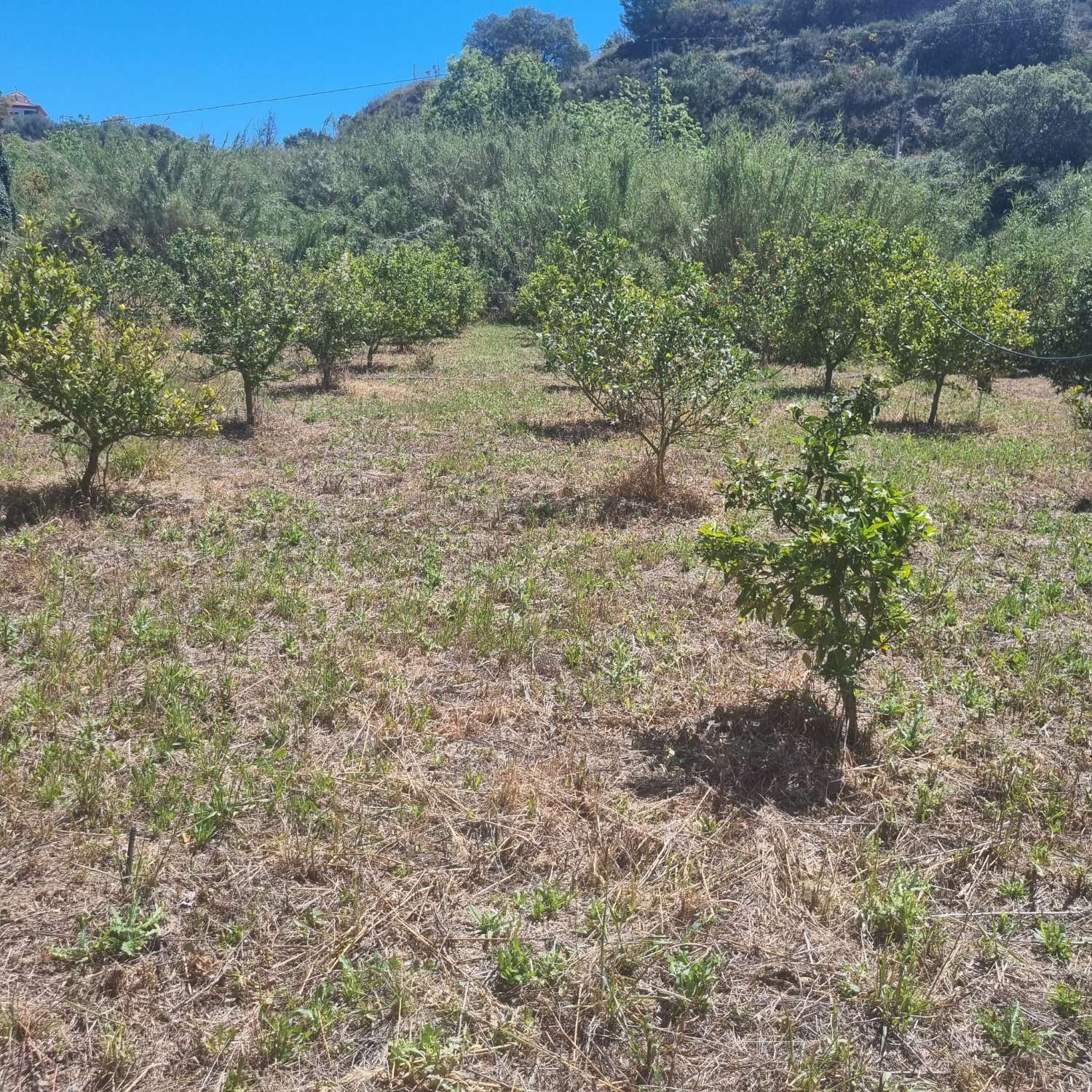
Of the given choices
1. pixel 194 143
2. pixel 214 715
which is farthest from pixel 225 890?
pixel 194 143

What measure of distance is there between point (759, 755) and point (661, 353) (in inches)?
173

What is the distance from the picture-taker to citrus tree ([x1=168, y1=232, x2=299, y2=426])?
32.1 feet

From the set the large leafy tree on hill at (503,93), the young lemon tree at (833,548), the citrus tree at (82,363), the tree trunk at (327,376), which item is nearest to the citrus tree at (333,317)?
the tree trunk at (327,376)

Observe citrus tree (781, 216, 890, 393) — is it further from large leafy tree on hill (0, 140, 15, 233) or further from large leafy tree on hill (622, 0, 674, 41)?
large leafy tree on hill (622, 0, 674, 41)

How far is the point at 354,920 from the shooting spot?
8.84 feet

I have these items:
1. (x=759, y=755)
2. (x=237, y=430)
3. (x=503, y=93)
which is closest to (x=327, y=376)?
(x=237, y=430)

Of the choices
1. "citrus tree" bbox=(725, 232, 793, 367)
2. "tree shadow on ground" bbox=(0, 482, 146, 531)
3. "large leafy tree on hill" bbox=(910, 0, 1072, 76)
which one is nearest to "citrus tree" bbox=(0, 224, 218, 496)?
"tree shadow on ground" bbox=(0, 482, 146, 531)

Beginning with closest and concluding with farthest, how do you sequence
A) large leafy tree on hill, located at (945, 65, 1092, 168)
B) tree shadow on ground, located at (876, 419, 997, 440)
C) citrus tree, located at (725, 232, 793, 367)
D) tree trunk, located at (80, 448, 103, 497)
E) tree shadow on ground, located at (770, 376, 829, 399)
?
tree trunk, located at (80, 448, 103, 497) → tree shadow on ground, located at (876, 419, 997, 440) → tree shadow on ground, located at (770, 376, 829, 399) → citrus tree, located at (725, 232, 793, 367) → large leafy tree on hill, located at (945, 65, 1092, 168)

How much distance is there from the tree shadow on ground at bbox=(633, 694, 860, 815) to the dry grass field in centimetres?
2

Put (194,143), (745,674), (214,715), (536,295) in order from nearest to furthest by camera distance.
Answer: (214,715) < (745,674) < (536,295) < (194,143)

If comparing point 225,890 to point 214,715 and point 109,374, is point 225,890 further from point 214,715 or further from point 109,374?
point 109,374

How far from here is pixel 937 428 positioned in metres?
11.0

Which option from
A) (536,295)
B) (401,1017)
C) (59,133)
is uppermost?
(59,133)

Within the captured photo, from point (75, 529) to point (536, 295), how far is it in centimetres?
1260
